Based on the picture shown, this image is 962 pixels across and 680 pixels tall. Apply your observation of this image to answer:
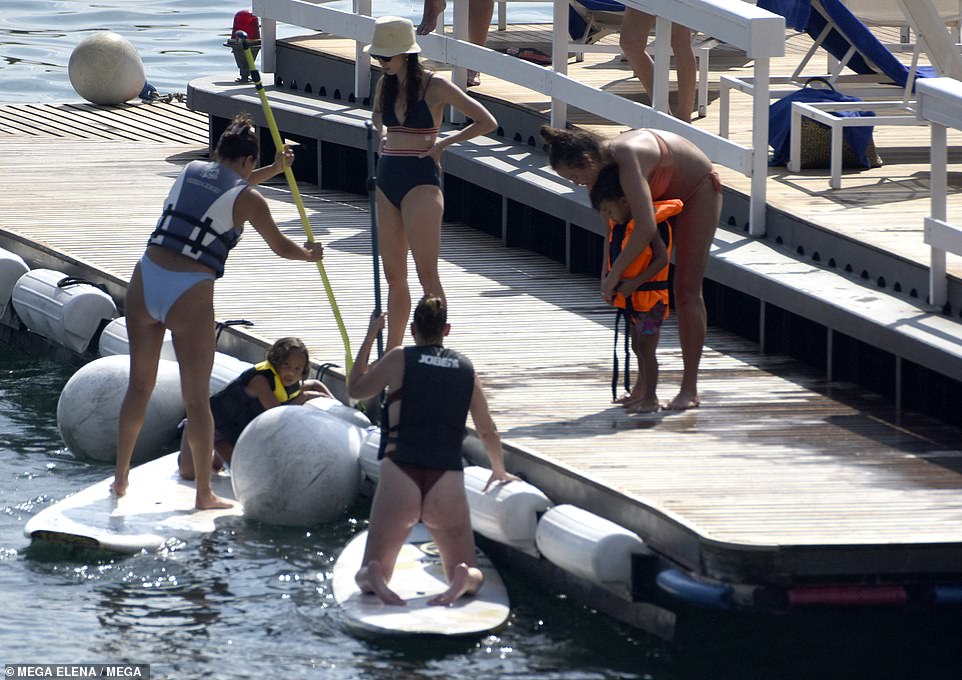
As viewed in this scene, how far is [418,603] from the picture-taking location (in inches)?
281

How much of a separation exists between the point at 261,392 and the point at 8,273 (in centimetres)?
394

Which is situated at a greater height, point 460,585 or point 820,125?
point 820,125

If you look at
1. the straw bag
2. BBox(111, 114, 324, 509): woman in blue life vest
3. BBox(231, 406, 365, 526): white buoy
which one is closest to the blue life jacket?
BBox(111, 114, 324, 509): woman in blue life vest

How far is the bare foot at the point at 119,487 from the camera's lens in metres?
8.52

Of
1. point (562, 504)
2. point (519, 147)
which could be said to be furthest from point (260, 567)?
point (519, 147)

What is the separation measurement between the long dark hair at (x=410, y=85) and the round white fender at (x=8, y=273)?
4.59 meters

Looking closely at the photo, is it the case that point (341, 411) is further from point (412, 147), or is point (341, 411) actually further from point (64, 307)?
point (64, 307)

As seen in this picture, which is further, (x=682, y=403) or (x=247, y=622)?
(x=682, y=403)

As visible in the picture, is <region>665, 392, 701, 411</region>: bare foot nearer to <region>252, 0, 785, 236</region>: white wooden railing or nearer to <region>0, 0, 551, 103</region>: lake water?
<region>252, 0, 785, 236</region>: white wooden railing

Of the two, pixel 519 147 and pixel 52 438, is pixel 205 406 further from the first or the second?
pixel 519 147

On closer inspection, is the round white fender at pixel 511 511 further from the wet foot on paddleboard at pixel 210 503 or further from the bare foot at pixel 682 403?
the wet foot on paddleboard at pixel 210 503

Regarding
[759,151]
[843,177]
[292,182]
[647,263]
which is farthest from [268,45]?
[647,263]

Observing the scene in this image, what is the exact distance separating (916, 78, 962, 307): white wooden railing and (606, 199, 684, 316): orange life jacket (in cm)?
113

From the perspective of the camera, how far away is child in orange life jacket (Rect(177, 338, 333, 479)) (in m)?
9.02
